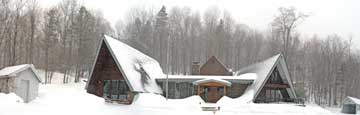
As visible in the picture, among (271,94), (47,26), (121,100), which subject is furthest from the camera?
(47,26)

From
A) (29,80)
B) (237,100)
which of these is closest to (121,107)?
(29,80)

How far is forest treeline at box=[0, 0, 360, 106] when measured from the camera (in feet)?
140

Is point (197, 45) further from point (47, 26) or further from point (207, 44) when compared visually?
point (47, 26)

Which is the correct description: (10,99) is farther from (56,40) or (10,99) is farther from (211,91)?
(56,40)

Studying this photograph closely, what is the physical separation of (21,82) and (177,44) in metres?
35.2

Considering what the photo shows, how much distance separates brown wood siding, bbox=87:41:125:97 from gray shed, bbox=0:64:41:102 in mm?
6067

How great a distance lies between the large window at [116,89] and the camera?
90.2 feet

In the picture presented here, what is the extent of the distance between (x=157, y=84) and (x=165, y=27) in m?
24.1

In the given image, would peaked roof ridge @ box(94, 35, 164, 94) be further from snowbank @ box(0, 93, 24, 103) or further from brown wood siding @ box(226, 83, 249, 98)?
snowbank @ box(0, 93, 24, 103)

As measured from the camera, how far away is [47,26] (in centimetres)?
4300

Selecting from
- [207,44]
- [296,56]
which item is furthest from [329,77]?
[207,44]

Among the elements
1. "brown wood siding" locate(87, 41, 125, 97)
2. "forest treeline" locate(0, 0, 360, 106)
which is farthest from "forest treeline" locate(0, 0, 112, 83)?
"brown wood siding" locate(87, 41, 125, 97)

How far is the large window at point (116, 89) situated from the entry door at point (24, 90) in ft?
23.8

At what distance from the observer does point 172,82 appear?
29719 millimetres
